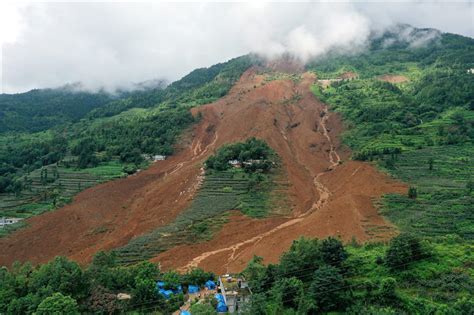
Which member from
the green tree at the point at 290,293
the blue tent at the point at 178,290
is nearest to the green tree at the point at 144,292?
the blue tent at the point at 178,290

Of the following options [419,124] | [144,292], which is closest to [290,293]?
[144,292]

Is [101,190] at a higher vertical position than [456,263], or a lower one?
higher

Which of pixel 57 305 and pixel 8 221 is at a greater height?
pixel 8 221

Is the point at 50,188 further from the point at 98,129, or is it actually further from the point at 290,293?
the point at 290,293

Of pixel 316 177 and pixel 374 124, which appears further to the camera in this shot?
pixel 374 124

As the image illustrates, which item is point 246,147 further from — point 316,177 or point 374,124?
point 374,124

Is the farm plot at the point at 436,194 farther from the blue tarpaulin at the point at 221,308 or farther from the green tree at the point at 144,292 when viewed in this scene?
the green tree at the point at 144,292

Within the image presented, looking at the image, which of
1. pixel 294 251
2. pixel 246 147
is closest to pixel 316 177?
pixel 246 147
